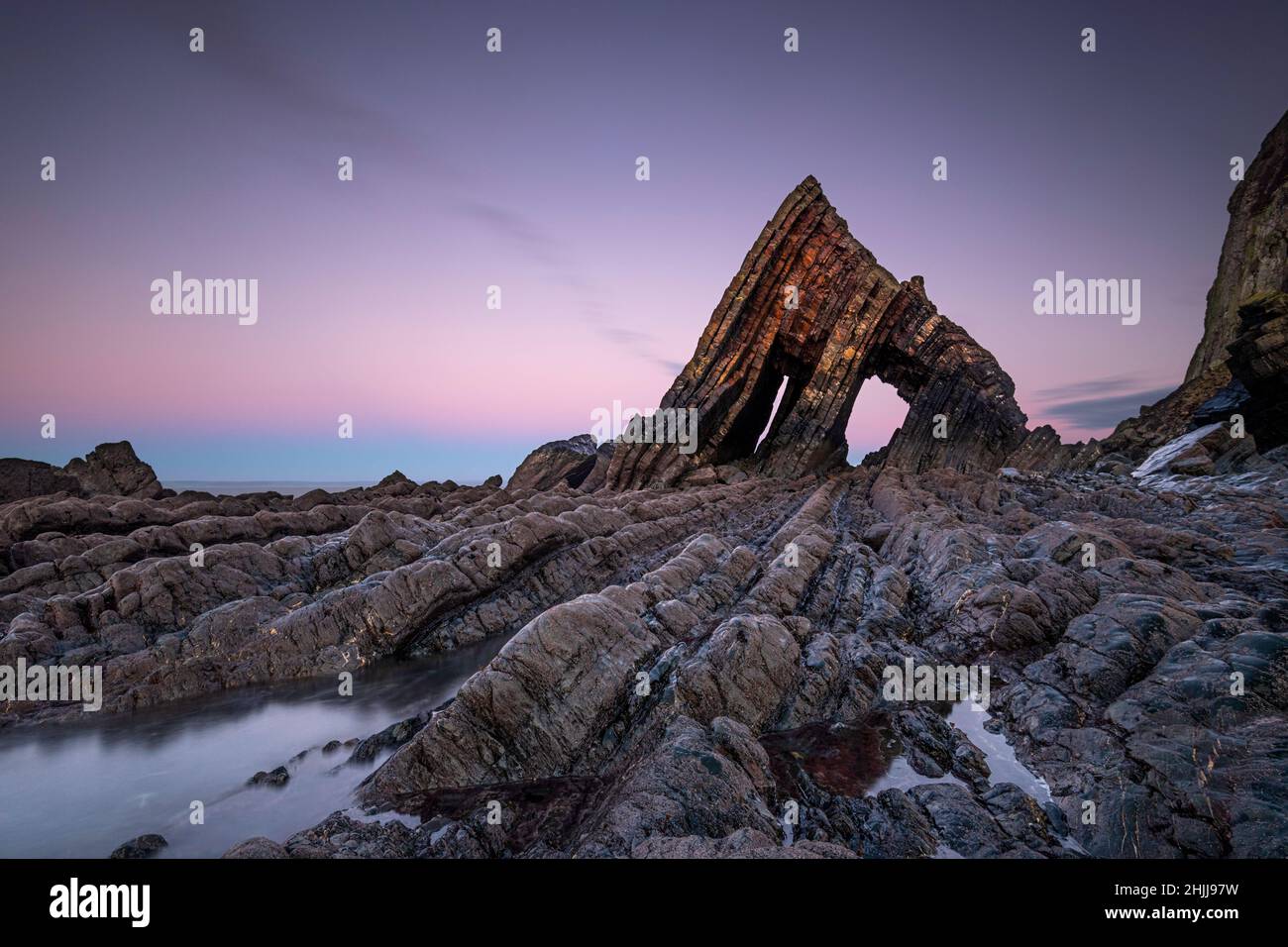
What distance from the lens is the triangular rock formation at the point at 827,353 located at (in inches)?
1875

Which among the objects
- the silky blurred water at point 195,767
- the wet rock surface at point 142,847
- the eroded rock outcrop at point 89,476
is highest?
the eroded rock outcrop at point 89,476

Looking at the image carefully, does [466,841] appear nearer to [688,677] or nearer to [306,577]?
[688,677]

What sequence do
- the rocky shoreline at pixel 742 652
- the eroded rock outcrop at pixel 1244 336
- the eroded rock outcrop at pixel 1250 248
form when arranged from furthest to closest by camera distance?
the eroded rock outcrop at pixel 1250 248, the eroded rock outcrop at pixel 1244 336, the rocky shoreline at pixel 742 652

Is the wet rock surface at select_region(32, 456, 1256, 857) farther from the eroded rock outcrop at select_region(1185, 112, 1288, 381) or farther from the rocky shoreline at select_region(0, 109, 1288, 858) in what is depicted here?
the eroded rock outcrop at select_region(1185, 112, 1288, 381)

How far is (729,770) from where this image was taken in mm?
6039

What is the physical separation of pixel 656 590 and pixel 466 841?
7.01 m

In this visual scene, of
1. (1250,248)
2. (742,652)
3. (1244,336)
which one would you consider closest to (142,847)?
(742,652)

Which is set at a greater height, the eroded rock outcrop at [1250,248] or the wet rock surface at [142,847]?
the eroded rock outcrop at [1250,248]

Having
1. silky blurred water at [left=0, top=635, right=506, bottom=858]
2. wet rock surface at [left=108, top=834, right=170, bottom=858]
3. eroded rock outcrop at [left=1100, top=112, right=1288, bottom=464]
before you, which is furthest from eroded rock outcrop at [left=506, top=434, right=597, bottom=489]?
wet rock surface at [left=108, top=834, right=170, bottom=858]

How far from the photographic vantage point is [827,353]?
159 ft

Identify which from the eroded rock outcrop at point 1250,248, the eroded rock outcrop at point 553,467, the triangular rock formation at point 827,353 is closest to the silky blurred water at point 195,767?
the triangular rock formation at point 827,353

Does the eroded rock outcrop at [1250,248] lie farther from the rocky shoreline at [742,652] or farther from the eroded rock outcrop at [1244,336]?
the rocky shoreline at [742,652]

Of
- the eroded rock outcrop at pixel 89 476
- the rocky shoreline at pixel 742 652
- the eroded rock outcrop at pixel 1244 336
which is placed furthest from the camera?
the eroded rock outcrop at pixel 89 476

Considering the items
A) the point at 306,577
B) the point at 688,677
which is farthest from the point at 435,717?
the point at 306,577
